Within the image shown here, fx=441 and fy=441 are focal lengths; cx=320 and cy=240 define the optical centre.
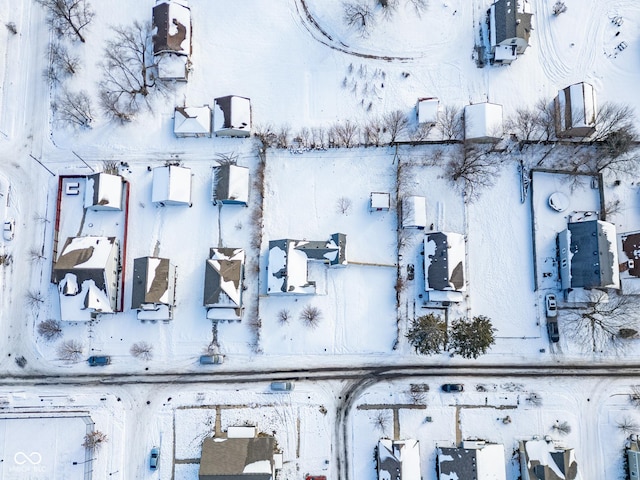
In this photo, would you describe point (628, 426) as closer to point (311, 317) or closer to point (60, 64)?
point (311, 317)

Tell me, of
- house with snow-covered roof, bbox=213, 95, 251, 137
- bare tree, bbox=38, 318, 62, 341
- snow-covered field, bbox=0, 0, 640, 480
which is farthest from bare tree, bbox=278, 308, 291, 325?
bare tree, bbox=38, 318, 62, 341

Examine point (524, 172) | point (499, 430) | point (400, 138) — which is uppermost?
point (400, 138)

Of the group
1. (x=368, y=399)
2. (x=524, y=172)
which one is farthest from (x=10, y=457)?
(x=524, y=172)

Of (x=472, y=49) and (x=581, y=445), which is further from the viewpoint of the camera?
(x=472, y=49)

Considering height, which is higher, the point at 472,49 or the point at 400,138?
the point at 472,49

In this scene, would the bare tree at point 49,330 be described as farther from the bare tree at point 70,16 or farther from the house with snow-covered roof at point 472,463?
the house with snow-covered roof at point 472,463

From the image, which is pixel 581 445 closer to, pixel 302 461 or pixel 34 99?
pixel 302 461

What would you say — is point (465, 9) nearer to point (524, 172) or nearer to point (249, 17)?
point (524, 172)
